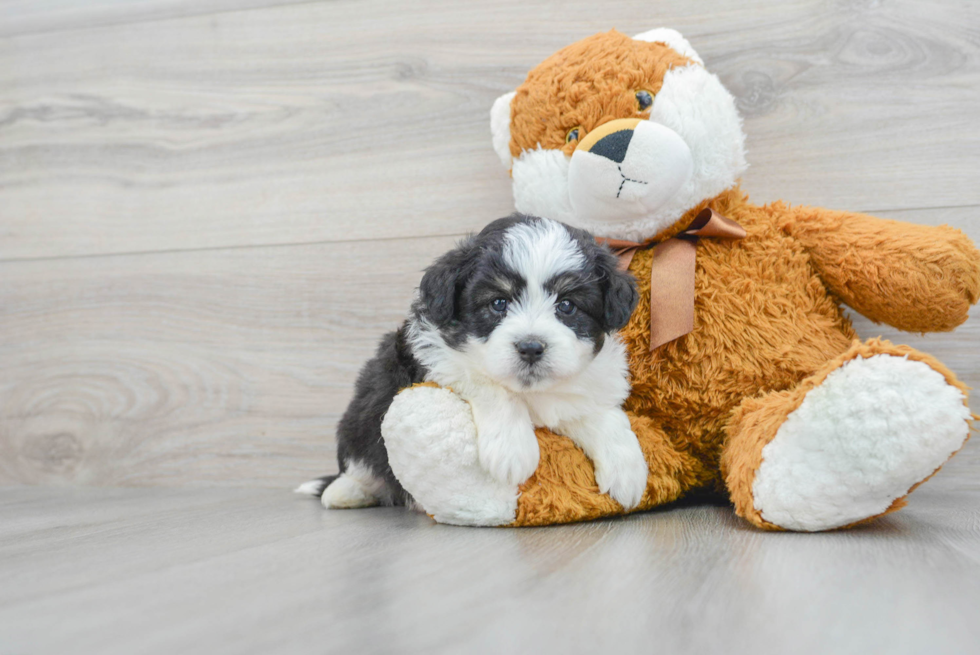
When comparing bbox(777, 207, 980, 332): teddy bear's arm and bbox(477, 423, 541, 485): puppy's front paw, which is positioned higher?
bbox(777, 207, 980, 332): teddy bear's arm

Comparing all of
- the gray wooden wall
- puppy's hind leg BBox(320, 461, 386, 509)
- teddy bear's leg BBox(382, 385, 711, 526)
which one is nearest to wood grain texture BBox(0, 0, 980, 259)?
the gray wooden wall

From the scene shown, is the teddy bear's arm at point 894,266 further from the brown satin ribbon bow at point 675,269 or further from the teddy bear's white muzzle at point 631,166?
the teddy bear's white muzzle at point 631,166

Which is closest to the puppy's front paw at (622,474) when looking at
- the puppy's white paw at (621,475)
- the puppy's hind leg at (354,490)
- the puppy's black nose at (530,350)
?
the puppy's white paw at (621,475)

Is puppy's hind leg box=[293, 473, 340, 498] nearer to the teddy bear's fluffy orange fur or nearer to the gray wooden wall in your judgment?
the gray wooden wall

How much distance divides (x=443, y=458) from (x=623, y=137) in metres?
0.60

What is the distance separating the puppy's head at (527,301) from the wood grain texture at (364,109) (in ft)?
2.04

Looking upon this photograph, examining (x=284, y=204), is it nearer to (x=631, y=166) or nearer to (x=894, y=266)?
(x=631, y=166)

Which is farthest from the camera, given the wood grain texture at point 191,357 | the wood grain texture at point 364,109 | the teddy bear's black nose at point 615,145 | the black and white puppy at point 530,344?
the wood grain texture at point 191,357

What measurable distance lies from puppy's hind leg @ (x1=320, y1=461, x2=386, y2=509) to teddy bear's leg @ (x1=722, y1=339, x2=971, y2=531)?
683mm

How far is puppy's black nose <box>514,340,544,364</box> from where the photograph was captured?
104cm

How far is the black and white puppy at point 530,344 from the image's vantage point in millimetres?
1082

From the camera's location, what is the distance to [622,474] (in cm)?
115

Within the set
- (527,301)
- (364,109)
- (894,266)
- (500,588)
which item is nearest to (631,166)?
(527,301)

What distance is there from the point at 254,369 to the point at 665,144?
45.3 inches
